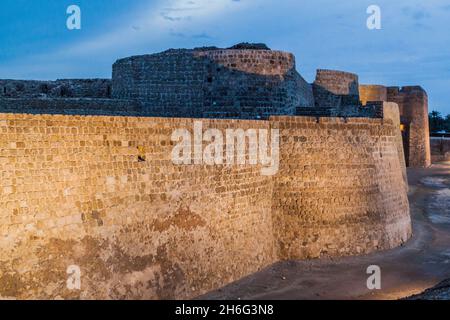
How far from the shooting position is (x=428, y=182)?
2992cm

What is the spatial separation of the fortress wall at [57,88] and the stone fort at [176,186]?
85mm

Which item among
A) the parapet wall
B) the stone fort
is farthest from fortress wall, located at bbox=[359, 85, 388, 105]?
the parapet wall

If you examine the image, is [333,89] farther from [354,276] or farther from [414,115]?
[354,276]

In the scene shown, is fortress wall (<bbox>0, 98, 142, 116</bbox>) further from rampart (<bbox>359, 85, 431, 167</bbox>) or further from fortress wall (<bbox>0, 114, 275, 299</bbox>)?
rampart (<bbox>359, 85, 431, 167</bbox>)

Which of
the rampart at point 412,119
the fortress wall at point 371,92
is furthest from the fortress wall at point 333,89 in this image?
the rampart at point 412,119

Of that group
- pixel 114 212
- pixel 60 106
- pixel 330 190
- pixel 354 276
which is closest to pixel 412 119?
pixel 330 190

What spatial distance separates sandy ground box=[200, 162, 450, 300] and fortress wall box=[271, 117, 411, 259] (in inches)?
18.3

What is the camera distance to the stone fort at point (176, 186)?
26.6 feet

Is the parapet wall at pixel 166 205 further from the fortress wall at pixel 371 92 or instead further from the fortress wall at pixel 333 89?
the fortress wall at pixel 371 92

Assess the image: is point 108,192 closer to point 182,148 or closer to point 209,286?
point 182,148

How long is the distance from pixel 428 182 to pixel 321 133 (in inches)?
728

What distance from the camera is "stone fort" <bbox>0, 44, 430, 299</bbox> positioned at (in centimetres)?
810
